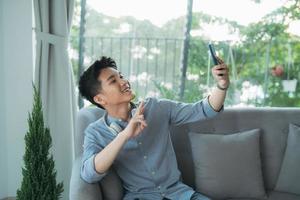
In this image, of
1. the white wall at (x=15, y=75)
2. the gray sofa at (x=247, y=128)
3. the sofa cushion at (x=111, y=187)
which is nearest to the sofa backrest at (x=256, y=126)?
the gray sofa at (x=247, y=128)

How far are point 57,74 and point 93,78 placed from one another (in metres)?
0.63

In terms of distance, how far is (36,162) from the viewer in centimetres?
177

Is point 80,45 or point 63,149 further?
point 80,45

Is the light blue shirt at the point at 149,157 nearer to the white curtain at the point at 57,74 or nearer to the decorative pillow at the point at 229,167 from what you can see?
the decorative pillow at the point at 229,167

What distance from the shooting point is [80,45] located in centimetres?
274

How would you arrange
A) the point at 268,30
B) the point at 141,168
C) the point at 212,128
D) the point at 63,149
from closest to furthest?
the point at 141,168 → the point at 212,128 → the point at 63,149 → the point at 268,30

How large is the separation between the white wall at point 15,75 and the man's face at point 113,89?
871 mm

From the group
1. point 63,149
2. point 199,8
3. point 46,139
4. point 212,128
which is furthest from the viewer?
point 199,8

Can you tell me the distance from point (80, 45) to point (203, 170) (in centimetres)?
146

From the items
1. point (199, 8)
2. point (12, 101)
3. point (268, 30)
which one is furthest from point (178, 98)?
point (12, 101)

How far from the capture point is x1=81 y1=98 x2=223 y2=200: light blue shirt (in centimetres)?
163

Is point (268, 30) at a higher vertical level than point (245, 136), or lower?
higher

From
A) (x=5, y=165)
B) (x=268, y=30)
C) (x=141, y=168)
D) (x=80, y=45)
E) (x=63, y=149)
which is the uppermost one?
(x=268, y=30)

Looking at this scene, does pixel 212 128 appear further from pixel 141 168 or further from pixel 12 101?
pixel 12 101
